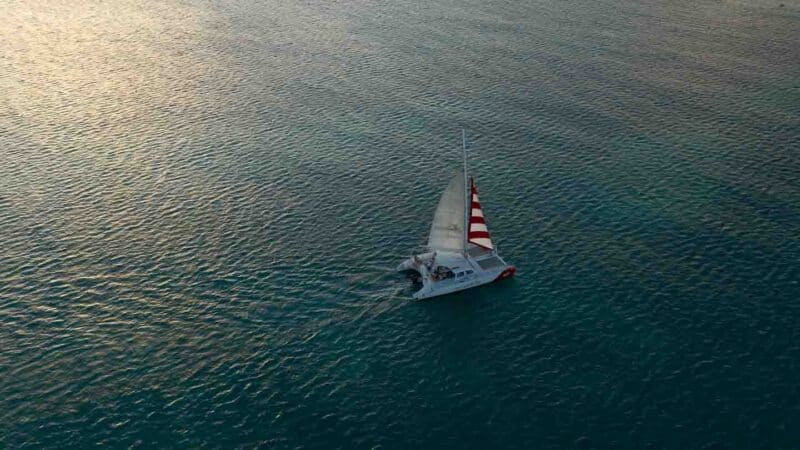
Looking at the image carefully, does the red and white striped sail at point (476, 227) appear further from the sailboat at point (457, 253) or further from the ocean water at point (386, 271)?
the ocean water at point (386, 271)

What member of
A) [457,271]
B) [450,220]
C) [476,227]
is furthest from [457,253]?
[450,220]

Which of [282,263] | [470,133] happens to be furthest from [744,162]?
[282,263]

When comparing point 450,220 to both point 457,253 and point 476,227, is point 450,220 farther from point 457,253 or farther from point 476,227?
point 457,253

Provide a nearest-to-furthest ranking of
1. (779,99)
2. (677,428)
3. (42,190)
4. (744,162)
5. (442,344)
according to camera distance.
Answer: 1. (677,428)
2. (442,344)
3. (42,190)
4. (744,162)
5. (779,99)

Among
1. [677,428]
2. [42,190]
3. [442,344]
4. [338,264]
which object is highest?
[42,190]

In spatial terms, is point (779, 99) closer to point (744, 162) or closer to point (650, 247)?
point (744, 162)

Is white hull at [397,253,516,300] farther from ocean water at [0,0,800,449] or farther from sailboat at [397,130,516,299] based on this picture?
ocean water at [0,0,800,449]

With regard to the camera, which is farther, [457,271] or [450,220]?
[450,220]
